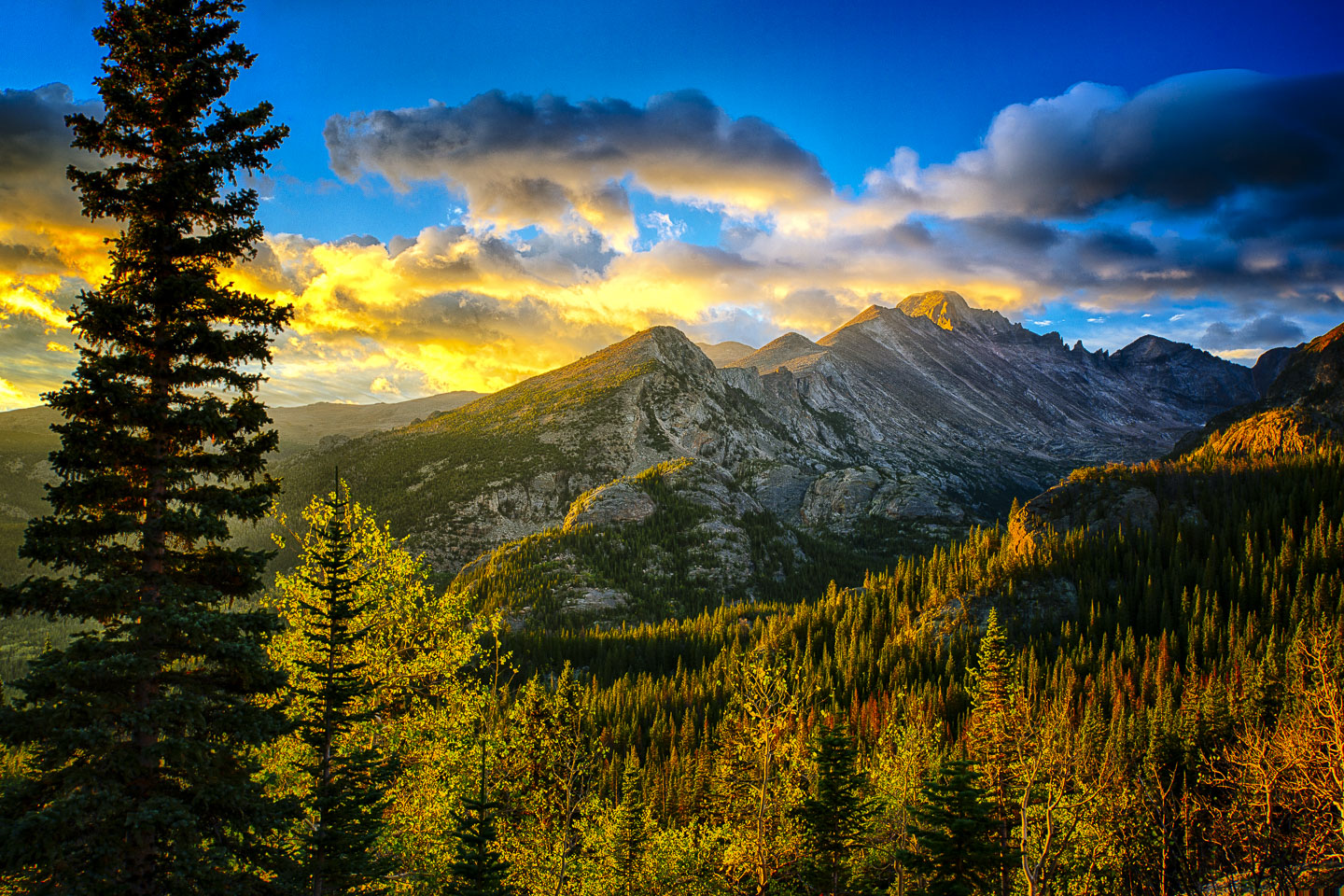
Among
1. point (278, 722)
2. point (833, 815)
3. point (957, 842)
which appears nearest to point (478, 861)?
point (278, 722)

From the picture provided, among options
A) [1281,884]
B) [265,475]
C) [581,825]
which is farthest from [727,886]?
[265,475]

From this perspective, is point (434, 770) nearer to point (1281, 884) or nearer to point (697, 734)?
point (1281, 884)

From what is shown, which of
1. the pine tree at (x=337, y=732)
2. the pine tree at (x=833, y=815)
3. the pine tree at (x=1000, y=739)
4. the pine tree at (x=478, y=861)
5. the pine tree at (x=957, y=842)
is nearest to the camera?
the pine tree at (x=337, y=732)

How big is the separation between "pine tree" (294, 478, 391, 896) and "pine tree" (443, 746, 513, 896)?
2847 millimetres

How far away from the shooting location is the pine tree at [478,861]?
2056cm

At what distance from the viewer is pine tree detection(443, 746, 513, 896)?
67.5ft

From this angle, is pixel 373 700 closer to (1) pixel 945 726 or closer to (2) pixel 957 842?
(2) pixel 957 842

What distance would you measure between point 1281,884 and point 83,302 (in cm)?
3795

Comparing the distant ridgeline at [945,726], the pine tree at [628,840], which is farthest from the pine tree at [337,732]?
the pine tree at [628,840]

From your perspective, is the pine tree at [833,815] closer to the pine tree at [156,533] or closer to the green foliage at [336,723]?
the green foliage at [336,723]

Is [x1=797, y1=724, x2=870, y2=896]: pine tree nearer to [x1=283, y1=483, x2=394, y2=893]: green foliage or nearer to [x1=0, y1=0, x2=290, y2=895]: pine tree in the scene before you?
[x1=283, y1=483, x2=394, y2=893]: green foliage

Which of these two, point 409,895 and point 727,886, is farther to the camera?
point 727,886

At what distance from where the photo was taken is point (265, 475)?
1515 cm

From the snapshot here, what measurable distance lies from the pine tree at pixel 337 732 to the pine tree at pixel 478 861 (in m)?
2.85
